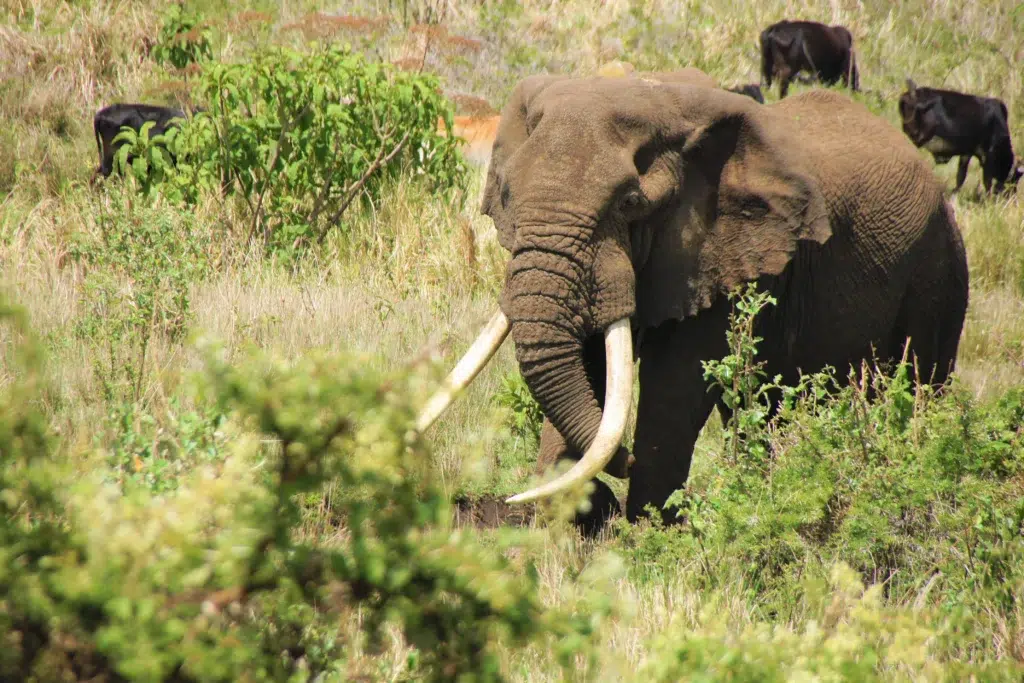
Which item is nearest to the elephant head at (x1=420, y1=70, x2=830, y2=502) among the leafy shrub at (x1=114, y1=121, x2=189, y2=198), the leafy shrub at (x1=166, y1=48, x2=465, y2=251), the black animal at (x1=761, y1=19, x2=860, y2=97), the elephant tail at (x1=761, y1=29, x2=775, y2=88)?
the leafy shrub at (x1=166, y1=48, x2=465, y2=251)

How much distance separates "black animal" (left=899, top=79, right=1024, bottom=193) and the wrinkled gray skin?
26.7 ft

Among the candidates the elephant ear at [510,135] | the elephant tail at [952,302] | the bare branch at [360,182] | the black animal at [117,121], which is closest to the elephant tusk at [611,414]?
the elephant ear at [510,135]

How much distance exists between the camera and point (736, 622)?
4.12 m

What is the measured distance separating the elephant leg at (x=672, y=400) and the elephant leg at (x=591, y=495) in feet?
0.66

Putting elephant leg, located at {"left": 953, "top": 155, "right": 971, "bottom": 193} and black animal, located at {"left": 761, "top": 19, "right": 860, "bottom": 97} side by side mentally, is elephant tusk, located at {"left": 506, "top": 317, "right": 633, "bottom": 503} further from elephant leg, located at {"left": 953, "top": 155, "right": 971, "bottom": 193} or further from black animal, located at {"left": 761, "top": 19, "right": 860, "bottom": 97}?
black animal, located at {"left": 761, "top": 19, "right": 860, "bottom": 97}

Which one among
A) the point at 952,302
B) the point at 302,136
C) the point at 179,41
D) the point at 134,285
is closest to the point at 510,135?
the point at 134,285

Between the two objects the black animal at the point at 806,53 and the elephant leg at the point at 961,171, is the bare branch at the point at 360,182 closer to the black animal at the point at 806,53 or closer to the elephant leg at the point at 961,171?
the elephant leg at the point at 961,171

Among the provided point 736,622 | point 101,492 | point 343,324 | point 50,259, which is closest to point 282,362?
point 101,492

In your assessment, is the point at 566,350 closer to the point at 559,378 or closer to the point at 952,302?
the point at 559,378

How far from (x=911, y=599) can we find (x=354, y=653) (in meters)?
2.24

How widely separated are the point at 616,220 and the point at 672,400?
0.94 m

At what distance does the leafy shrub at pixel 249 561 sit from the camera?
198 cm

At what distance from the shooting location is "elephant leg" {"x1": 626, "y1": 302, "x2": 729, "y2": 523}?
5.35 m

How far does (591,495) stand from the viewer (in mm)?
5520
